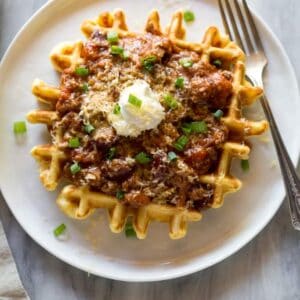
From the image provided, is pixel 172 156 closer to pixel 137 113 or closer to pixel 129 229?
pixel 137 113

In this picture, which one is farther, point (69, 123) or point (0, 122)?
point (0, 122)

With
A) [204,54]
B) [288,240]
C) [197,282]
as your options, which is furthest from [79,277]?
[204,54]

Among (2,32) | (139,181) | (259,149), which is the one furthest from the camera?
(2,32)

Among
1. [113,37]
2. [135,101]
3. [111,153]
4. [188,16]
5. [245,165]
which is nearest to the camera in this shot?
[135,101]

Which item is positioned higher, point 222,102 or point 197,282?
point 222,102

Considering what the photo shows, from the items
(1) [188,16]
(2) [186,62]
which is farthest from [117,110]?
(1) [188,16]

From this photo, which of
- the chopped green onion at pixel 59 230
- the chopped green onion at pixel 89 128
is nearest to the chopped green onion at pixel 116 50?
the chopped green onion at pixel 89 128

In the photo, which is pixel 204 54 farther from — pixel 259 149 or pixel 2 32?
pixel 2 32
